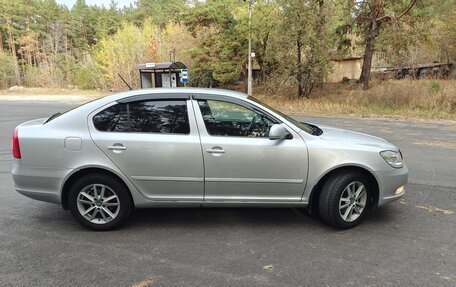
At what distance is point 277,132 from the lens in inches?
149

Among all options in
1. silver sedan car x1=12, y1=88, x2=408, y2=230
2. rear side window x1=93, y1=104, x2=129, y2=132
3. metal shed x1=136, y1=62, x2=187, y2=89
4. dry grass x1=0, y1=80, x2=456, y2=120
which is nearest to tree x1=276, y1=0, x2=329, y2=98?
dry grass x1=0, y1=80, x2=456, y2=120

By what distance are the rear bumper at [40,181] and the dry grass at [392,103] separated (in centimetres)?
1604

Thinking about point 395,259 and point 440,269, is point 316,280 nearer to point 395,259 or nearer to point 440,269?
point 395,259

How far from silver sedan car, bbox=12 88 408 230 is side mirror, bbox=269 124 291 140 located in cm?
1

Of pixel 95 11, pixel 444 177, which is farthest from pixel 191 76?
pixel 95 11

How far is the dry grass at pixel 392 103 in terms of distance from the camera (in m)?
17.1

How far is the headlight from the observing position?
4027 millimetres

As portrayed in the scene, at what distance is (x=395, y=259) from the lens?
3.36 metres

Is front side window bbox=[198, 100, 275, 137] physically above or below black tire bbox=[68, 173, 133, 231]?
above

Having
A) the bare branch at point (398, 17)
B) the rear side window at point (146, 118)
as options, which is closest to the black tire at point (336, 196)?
the rear side window at point (146, 118)

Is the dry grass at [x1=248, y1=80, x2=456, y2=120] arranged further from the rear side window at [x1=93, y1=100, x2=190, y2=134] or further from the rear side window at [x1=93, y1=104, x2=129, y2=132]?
the rear side window at [x1=93, y1=104, x2=129, y2=132]

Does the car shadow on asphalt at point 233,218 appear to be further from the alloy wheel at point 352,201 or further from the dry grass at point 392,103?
the dry grass at point 392,103

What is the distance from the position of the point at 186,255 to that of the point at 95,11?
77014 millimetres

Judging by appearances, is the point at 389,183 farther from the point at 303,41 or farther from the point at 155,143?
the point at 303,41
